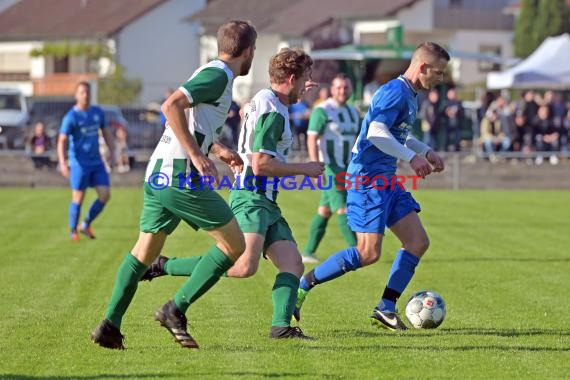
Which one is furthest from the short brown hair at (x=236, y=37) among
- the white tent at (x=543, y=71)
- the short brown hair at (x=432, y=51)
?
the white tent at (x=543, y=71)

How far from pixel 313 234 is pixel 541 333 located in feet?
18.7

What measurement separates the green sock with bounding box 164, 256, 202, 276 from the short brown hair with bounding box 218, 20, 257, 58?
182cm

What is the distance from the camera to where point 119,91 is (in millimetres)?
49500

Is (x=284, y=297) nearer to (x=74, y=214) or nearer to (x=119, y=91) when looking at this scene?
(x=74, y=214)

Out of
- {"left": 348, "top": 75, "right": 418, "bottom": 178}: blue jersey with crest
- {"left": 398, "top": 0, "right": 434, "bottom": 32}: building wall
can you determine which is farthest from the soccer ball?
{"left": 398, "top": 0, "right": 434, "bottom": 32}: building wall

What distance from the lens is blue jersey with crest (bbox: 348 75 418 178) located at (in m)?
8.57

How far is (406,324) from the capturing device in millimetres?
9109

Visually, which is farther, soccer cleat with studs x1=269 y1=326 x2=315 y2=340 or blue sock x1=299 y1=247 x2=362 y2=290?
blue sock x1=299 y1=247 x2=362 y2=290

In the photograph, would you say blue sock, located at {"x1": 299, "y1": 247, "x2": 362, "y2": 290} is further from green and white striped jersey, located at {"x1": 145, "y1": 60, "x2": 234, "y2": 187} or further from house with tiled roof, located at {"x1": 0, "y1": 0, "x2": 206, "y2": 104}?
house with tiled roof, located at {"x1": 0, "y1": 0, "x2": 206, "y2": 104}

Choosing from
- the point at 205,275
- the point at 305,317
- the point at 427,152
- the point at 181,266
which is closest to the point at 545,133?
the point at 305,317

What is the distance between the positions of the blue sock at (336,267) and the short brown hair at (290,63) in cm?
150

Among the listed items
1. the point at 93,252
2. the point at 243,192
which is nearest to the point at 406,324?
the point at 243,192

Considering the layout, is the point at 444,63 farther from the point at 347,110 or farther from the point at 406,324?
the point at 347,110

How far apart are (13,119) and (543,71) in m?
14.2
